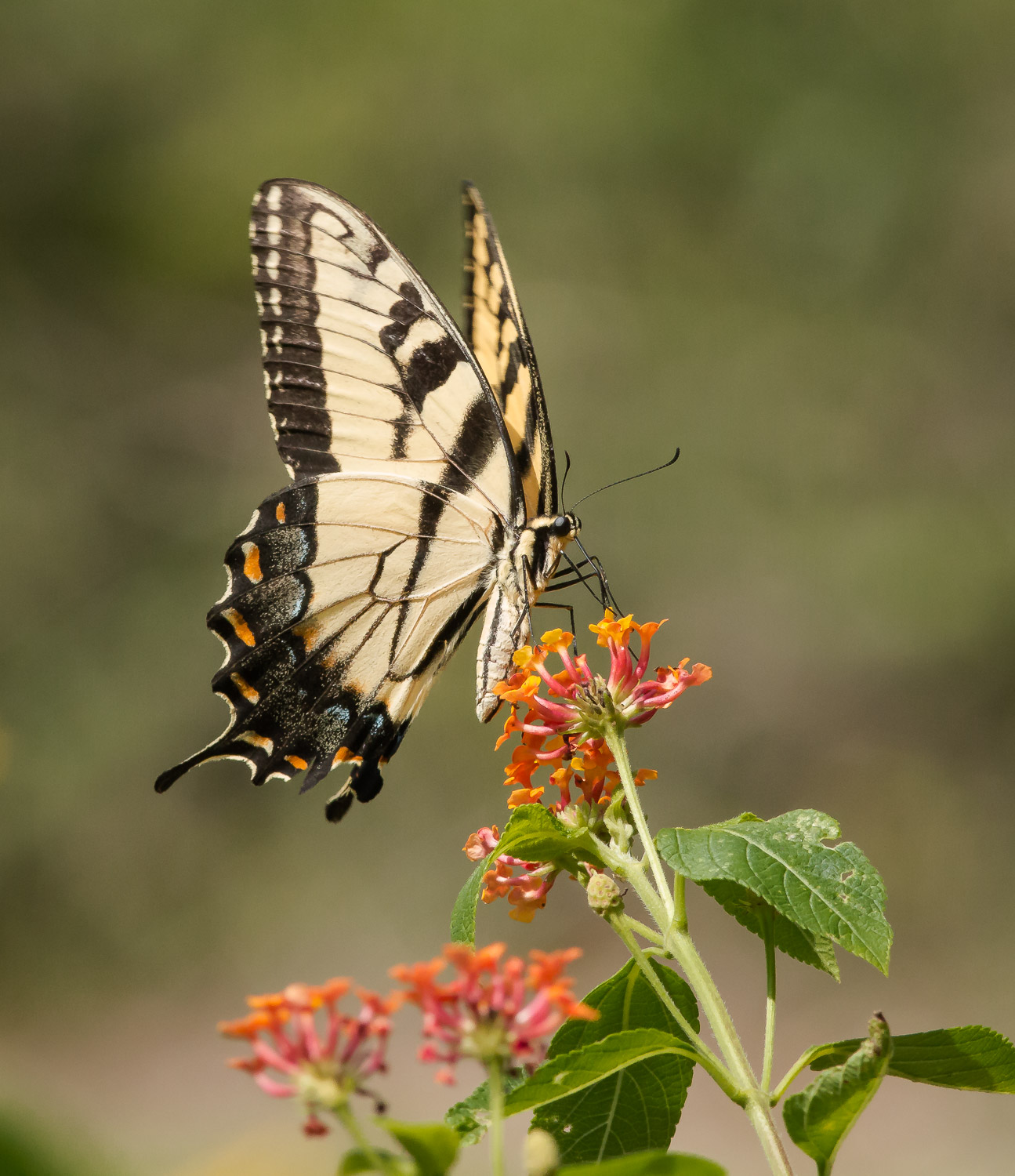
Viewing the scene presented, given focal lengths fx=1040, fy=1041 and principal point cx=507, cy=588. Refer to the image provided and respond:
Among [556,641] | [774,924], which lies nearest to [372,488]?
[556,641]

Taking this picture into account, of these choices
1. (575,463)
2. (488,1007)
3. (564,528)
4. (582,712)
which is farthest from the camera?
(575,463)

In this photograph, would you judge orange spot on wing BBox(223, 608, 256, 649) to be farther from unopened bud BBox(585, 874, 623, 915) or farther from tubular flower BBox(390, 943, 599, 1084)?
tubular flower BBox(390, 943, 599, 1084)

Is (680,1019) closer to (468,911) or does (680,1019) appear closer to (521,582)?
(468,911)

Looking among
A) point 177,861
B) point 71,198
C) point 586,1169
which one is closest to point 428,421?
point 586,1169

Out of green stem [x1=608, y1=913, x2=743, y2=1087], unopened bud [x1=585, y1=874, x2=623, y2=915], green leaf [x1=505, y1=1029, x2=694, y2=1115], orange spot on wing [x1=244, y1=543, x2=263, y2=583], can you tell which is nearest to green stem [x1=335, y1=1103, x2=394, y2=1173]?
green leaf [x1=505, y1=1029, x2=694, y2=1115]

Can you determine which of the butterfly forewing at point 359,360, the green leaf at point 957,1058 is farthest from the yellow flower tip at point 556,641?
the butterfly forewing at point 359,360

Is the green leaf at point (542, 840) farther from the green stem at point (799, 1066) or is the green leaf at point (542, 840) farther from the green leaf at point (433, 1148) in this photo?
the green leaf at point (433, 1148)

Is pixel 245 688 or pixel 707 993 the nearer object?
pixel 707 993
